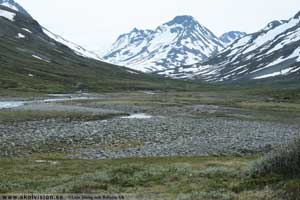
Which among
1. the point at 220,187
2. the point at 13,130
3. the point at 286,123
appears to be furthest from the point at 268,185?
the point at 286,123

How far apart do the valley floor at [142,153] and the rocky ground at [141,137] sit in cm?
9

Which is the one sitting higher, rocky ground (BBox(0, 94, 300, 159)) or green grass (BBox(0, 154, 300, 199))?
green grass (BBox(0, 154, 300, 199))

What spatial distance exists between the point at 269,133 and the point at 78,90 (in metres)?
140

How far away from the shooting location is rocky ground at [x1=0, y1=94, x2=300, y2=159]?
4559 cm

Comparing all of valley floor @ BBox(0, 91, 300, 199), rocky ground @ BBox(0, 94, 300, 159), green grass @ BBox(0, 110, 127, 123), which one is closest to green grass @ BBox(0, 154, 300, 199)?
valley floor @ BBox(0, 91, 300, 199)

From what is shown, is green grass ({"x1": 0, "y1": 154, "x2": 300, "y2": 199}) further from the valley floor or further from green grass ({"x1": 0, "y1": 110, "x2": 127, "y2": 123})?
green grass ({"x1": 0, "y1": 110, "x2": 127, "y2": 123})

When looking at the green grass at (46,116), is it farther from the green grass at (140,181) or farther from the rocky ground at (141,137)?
the green grass at (140,181)

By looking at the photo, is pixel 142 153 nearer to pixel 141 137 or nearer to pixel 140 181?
pixel 141 137

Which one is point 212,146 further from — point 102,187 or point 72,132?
point 102,187

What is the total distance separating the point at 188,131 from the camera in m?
63.2

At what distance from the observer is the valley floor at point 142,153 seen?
23.9 meters

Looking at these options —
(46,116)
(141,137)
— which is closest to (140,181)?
(141,137)

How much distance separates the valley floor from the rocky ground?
3.6 inches

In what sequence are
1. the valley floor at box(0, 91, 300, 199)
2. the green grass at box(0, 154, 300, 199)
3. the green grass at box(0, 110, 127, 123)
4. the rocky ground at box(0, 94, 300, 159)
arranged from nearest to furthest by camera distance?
1. the green grass at box(0, 154, 300, 199)
2. the valley floor at box(0, 91, 300, 199)
3. the rocky ground at box(0, 94, 300, 159)
4. the green grass at box(0, 110, 127, 123)
